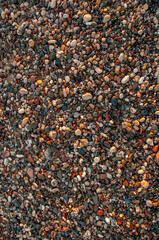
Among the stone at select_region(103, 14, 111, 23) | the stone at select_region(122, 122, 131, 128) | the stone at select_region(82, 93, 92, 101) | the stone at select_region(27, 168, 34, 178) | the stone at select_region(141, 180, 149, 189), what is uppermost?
the stone at select_region(103, 14, 111, 23)

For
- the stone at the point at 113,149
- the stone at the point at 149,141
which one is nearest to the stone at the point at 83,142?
the stone at the point at 113,149

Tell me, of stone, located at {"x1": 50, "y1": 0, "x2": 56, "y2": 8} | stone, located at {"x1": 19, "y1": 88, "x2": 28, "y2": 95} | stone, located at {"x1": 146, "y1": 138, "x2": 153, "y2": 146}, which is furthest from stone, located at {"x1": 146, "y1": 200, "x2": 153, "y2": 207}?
stone, located at {"x1": 50, "y1": 0, "x2": 56, "y2": 8}

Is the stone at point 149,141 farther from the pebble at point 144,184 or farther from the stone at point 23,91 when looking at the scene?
the stone at point 23,91

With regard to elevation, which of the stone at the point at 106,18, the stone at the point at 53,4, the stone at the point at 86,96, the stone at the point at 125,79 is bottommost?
the stone at the point at 86,96

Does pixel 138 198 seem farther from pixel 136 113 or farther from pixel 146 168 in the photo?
pixel 136 113

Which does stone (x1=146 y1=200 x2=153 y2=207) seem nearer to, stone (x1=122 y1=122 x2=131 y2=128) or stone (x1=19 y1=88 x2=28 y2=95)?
stone (x1=122 y1=122 x2=131 y2=128)

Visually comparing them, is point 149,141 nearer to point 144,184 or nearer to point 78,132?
point 144,184

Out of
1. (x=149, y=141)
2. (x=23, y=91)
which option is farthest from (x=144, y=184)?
(x=23, y=91)

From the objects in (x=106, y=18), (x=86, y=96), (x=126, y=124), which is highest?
(x=106, y=18)

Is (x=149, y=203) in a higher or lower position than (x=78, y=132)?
lower
